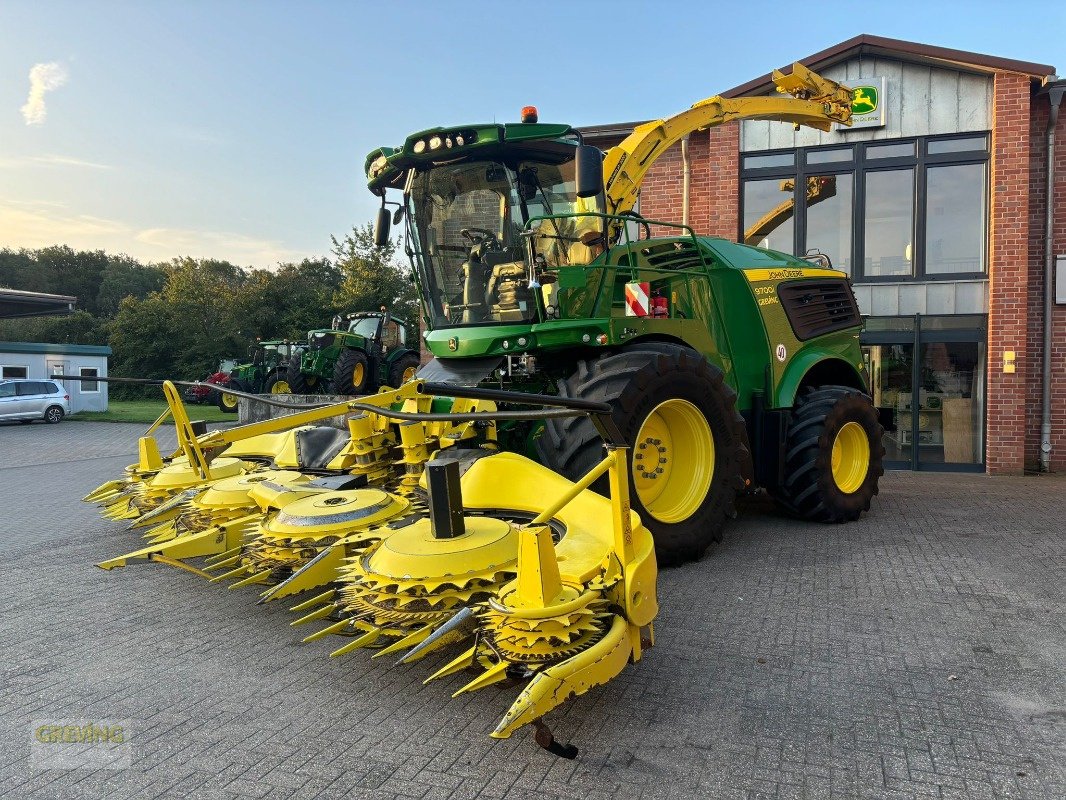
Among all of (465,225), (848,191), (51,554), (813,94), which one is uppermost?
(813,94)

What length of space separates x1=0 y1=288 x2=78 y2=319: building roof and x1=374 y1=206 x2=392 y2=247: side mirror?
26.5 meters

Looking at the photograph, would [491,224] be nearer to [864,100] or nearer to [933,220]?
[864,100]

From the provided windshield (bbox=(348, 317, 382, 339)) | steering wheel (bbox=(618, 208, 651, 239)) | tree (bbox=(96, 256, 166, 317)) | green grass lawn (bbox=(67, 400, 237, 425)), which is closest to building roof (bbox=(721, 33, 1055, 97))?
steering wheel (bbox=(618, 208, 651, 239))

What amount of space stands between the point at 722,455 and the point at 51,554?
4.98 m

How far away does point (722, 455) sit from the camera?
4.97 m

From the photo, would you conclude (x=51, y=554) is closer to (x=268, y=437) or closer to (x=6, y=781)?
(x=268, y=437)

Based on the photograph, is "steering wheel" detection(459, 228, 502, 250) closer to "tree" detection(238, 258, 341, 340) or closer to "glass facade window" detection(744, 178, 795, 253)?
"glass facade window" detection(744, 178, 795, 253)

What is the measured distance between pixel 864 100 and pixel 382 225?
771 centimetres

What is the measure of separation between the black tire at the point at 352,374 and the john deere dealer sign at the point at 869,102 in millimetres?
11101

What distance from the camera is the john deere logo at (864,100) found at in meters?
10.1

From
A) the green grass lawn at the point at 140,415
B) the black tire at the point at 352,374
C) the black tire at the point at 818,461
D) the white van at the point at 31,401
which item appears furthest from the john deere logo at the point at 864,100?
the white van at the point at 31,401

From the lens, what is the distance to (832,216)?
416 inches

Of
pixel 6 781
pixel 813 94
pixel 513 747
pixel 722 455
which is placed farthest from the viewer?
pixel 813 94

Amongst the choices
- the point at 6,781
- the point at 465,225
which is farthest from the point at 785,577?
the point at 6,781
